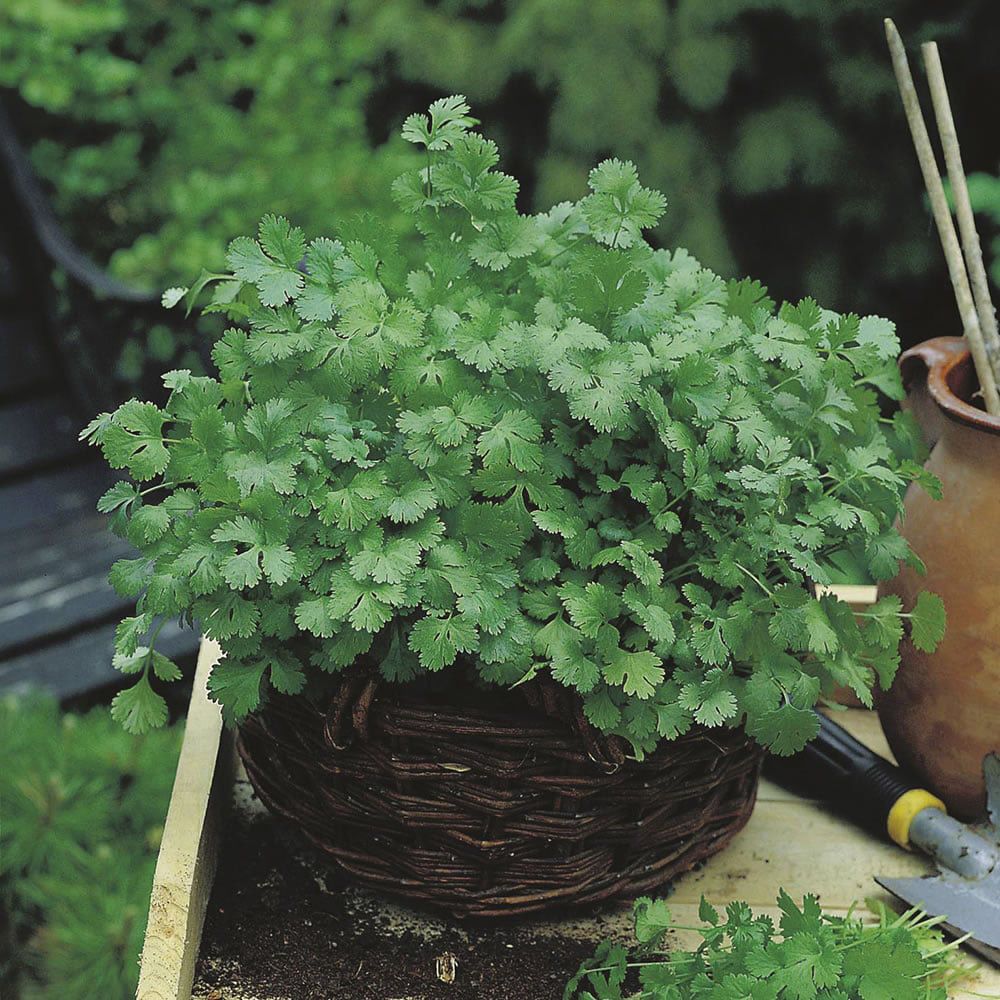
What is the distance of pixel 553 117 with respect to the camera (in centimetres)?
223

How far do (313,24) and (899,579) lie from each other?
6.45ft

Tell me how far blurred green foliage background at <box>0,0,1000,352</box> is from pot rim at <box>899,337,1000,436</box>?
115cm

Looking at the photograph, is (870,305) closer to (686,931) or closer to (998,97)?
(998,97)

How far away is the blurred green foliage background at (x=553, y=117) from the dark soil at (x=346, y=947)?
147cm

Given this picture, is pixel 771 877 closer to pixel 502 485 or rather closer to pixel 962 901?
pixel 962 901

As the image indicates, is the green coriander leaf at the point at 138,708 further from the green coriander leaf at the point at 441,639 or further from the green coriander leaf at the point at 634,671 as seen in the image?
the green coriander leaf at the point at 634,671

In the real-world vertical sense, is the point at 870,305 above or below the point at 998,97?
below

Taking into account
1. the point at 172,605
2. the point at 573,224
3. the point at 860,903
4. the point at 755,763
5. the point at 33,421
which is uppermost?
the point at 573,224

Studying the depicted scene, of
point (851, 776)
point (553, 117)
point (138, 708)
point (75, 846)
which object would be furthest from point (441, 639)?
point (553, 117)

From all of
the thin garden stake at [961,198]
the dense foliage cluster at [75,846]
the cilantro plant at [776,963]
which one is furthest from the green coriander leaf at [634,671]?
the dense foliage cluster at [75,846]

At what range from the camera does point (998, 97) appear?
221cm

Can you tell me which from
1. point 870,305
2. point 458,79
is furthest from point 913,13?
point 458,79

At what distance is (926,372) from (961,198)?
0.14m

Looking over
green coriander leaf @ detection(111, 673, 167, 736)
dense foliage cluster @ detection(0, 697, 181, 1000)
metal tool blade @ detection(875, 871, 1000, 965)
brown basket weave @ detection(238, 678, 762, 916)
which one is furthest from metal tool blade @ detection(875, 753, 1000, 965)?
dense foliage cluster @ detection(0, 697, 181, 1000)
